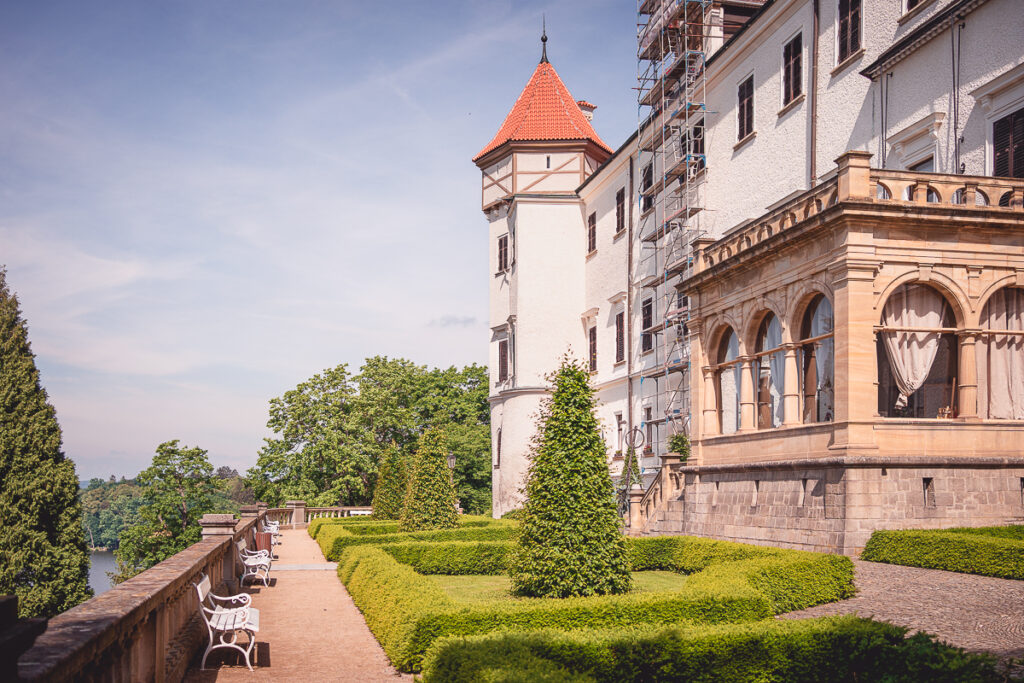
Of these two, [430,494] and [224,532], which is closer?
[224,532]

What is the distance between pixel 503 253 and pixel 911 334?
27350 mm

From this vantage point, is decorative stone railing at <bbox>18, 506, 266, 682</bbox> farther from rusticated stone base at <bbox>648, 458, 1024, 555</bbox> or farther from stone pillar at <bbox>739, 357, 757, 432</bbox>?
stone pillar at <bbox>739, 357, 757, 432</bbox>

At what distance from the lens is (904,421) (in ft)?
52.5

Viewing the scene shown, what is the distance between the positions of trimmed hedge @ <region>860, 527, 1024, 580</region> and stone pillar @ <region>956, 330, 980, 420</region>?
2588 mm

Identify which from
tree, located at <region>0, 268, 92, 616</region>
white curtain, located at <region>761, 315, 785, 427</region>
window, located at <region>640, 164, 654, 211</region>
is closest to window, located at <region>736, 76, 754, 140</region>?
window, located at <region>640, 164, 654, 211</region>

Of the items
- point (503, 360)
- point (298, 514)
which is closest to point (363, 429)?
point (298, 514)

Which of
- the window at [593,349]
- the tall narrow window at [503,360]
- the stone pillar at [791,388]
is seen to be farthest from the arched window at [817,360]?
the tall narrow window at [503,360]

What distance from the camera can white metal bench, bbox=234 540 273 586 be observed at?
18266mm

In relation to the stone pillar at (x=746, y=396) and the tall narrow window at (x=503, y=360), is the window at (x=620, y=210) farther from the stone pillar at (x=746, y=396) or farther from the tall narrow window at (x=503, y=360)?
the stone pillar at (x=746, y=396)

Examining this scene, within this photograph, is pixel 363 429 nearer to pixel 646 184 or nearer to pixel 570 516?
pixel 646 184

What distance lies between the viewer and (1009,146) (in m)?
17.1

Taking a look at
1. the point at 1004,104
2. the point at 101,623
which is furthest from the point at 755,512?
the point at 101,623

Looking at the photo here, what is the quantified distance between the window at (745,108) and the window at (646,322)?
8.12 m

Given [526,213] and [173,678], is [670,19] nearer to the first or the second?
[526,213]
